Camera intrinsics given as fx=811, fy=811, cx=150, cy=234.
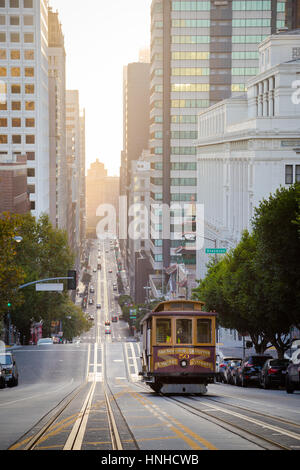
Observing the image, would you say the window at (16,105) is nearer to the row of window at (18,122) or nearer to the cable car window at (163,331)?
the row of window at (18,122)

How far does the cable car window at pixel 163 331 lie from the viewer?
31.6m

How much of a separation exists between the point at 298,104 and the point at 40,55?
2514 inches

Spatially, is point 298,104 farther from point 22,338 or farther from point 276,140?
point 22,338

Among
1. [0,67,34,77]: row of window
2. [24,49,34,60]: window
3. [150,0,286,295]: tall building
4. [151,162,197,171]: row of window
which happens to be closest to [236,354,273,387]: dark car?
[0,67,34,77]: row of window

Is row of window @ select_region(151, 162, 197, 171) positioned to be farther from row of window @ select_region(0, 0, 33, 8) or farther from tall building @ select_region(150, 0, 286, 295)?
row of window @ select_region(0, 0, 33, 8)

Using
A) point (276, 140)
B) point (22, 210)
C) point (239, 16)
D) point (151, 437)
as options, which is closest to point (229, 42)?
point (239, 16)

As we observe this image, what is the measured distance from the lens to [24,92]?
136 meters

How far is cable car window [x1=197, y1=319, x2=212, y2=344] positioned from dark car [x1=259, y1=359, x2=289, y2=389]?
25.0 ft

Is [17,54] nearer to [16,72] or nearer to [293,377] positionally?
[16,72]

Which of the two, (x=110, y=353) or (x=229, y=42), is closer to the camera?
(x=110, y=353)

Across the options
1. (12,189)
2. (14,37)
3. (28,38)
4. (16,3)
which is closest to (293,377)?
(12,189)

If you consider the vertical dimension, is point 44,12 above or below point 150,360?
above

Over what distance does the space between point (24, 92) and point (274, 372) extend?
105565 millimetres
